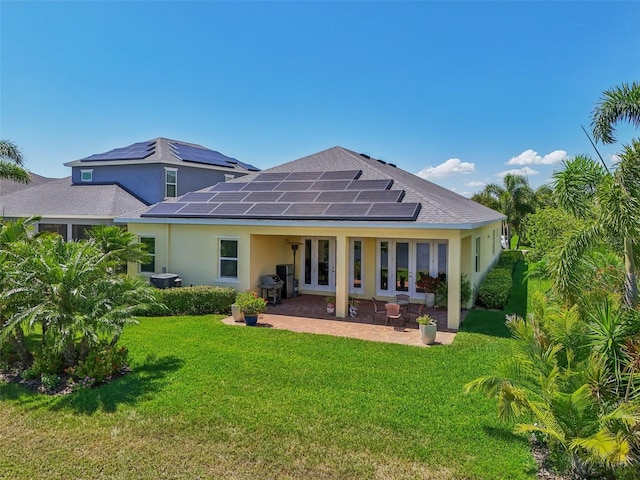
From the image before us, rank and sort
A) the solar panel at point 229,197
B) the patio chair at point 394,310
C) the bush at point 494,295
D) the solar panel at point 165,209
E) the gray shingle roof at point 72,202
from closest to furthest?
the patio chair at point 394,310 → the bush at point 494,295 → the solar panel at point 165,209 → the solar panel at point 229,197 → the gray shingle roof at point 72,202

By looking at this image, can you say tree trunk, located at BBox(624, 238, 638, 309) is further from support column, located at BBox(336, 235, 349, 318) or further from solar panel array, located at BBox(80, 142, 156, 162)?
solar panel array, located at BBox(80, 142, 156, 162)

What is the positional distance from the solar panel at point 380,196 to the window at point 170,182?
12948mm

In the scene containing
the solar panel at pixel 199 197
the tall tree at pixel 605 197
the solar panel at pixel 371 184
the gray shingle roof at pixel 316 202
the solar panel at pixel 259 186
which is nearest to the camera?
the tall tree at pixel 605 197

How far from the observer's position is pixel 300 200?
1560 cm

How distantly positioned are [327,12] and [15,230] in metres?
13.3

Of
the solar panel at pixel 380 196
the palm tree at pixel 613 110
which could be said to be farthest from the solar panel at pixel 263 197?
the palm tree at pixel 613 110

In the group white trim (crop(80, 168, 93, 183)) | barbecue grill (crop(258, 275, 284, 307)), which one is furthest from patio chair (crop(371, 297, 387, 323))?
white trim (crop(80, 168, 93, 183))

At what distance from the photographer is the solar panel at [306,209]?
1408cm

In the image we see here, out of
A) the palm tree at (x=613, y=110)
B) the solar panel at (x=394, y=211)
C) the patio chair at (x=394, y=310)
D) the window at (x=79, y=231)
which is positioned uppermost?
the palm tree at (x=613, y=110)

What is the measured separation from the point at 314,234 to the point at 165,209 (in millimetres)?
7307

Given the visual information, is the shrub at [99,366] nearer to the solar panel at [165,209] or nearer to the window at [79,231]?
the solar panel at [165,209]

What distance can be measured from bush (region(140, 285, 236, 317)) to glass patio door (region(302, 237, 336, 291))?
4.68m

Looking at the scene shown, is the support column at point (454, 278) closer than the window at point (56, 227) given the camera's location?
Yes

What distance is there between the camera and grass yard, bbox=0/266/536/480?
17.0 ft
